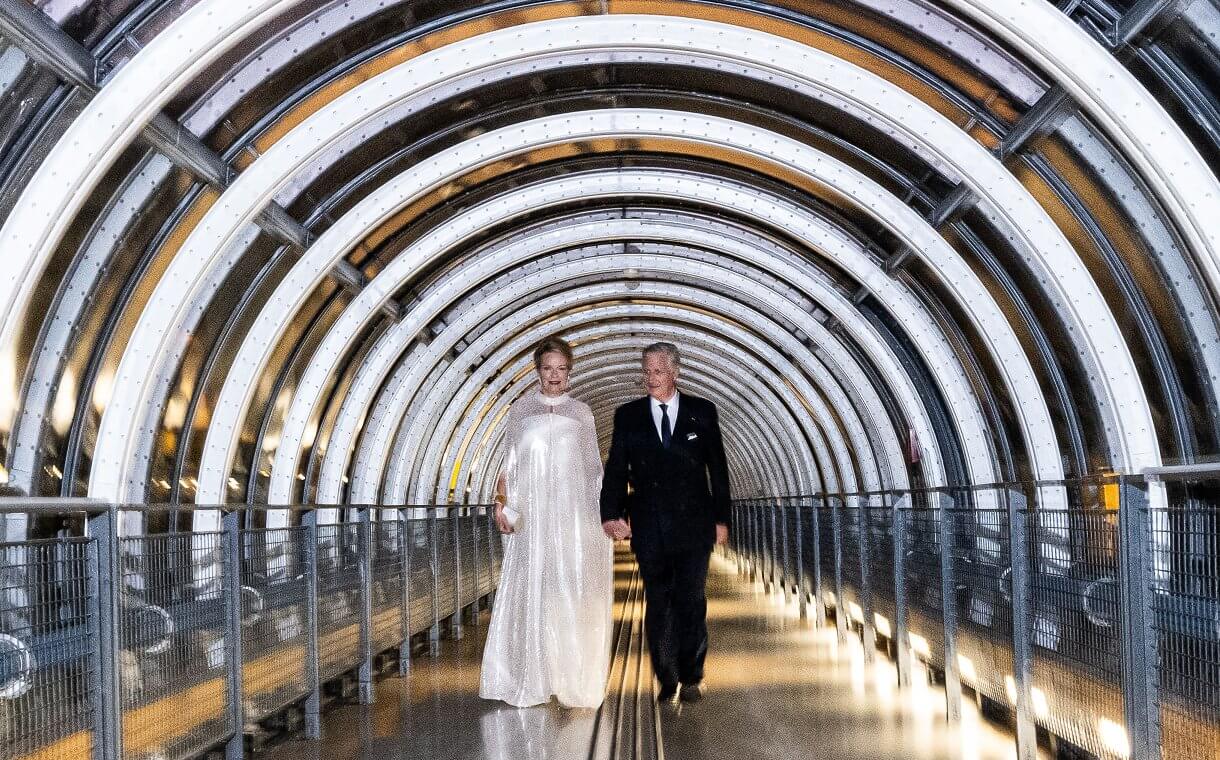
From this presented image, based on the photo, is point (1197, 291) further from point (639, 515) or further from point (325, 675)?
point (325, 675)

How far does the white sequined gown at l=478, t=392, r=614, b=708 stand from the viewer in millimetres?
7656

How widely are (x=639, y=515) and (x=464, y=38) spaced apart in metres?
3.45

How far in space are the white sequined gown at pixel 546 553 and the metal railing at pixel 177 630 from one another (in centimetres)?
116

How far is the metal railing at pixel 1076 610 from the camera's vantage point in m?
4.12

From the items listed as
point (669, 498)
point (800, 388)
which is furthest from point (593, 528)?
point (800, 388)

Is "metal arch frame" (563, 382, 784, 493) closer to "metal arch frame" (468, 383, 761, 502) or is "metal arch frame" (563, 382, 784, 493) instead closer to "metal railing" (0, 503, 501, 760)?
"metal arch frame" (468, 383, 761, 502)

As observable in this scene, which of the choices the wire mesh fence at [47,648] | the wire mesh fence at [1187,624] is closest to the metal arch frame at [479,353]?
the wire mesh fence at [47,648]

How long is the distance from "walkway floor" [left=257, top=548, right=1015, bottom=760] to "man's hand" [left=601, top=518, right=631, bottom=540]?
102 cm

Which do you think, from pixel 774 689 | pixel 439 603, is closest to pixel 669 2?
pixel 774 689

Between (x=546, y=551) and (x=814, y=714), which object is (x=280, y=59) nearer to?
(x=546, y=551)

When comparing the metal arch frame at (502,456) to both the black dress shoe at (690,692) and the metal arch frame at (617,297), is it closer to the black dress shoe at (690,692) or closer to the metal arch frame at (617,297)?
the metal arch frame at (617,297)

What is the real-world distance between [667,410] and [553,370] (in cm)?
69

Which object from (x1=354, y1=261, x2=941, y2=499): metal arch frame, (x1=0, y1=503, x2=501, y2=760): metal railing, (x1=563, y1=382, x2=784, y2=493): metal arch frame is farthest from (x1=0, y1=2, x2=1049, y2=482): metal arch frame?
(x1=563, y1=382, x2=784, y2=493): metal arch frame

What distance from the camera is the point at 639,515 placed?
7422mm
